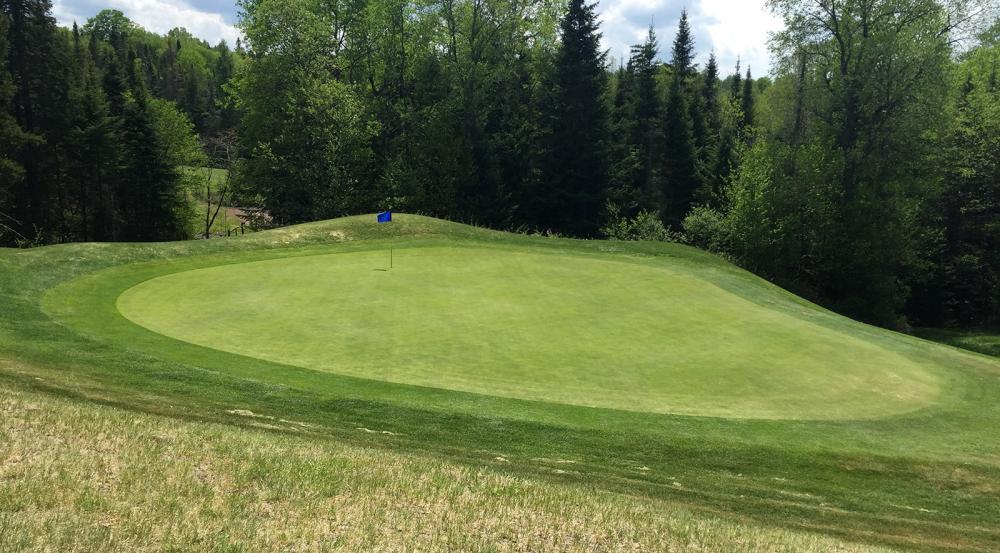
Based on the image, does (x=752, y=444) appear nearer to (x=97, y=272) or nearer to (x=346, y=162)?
(x=97, y=272)

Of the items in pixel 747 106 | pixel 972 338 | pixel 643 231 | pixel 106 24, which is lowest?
pixel 972 338

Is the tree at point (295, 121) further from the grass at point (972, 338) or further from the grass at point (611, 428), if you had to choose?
the grass at point (972, 338)

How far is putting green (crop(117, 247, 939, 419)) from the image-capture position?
11367 millimetres

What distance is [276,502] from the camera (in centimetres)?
583

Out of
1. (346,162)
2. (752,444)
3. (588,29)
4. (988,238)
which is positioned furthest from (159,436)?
(988,238)

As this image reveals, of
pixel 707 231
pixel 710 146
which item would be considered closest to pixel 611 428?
pixel 707 231

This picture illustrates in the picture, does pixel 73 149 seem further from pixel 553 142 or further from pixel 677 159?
pixel 677 159

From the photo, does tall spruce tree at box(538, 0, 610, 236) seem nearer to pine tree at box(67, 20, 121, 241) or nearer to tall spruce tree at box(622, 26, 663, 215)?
tall spruce tree at box(622, 26, 663, 215)

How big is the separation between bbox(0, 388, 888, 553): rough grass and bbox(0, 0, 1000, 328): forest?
32.9m

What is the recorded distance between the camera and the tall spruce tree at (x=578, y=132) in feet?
160

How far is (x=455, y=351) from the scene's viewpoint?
1251cm

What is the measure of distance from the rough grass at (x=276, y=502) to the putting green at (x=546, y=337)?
383cm

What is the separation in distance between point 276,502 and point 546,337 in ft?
27.9

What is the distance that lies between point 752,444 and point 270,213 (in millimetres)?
43465
